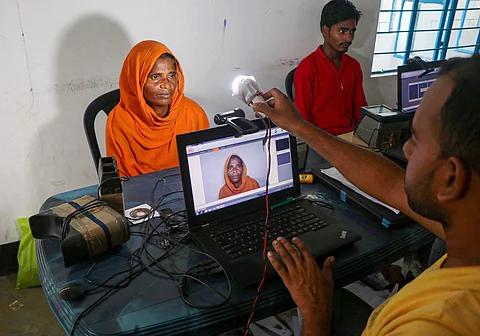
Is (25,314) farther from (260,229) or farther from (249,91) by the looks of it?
(249,91)

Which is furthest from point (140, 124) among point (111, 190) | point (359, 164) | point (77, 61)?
point (359, 164)

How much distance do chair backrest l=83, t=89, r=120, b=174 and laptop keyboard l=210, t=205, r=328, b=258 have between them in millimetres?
963

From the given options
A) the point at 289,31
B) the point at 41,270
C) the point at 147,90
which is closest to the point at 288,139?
the point at 41,270

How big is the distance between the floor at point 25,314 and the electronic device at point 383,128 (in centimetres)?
176

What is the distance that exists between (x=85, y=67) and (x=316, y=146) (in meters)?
1.60

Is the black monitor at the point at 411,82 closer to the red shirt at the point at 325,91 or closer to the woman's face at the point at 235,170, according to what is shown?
the red shirt at the point at 325,91

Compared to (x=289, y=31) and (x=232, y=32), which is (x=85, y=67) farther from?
(x=289, y=31)

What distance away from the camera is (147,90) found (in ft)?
6.22

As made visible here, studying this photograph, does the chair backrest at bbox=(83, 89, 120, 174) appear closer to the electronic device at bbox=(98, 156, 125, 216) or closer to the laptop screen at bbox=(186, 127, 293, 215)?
the electronic device at bbox=(98, 156, 125, 216)

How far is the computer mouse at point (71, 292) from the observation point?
0.89 m

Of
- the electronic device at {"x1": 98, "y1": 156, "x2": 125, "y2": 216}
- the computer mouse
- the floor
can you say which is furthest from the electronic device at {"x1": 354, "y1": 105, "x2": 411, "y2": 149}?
the floor

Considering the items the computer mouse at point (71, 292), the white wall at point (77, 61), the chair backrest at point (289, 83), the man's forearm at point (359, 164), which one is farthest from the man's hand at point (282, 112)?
the chair backrest at point (289, 83)

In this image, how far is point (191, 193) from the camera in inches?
43.6

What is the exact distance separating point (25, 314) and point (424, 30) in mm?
3720
